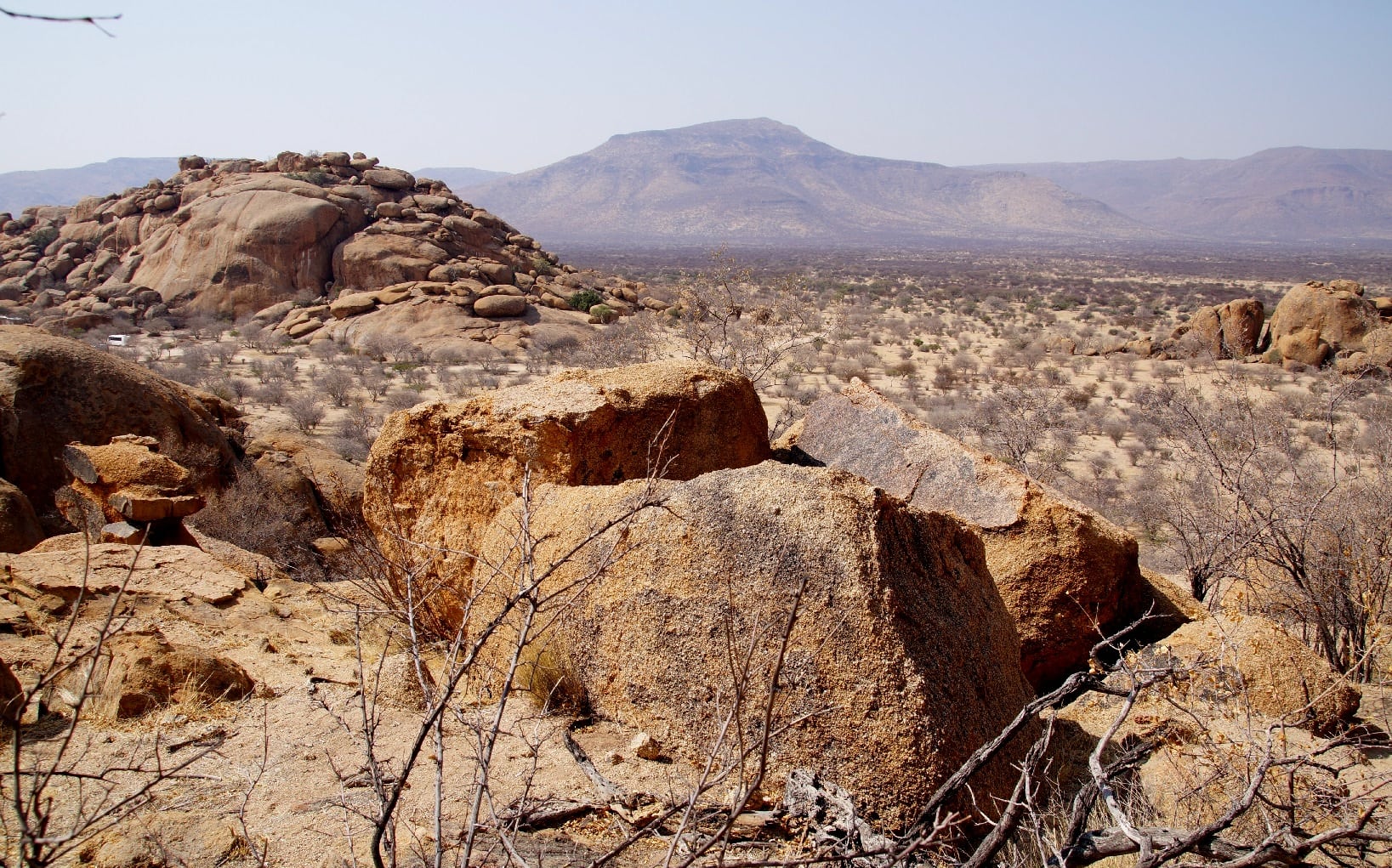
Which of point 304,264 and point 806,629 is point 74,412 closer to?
point 806,629

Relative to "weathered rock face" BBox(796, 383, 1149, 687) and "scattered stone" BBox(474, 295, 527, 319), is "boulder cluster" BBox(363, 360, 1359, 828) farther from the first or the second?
"scattered stone" BBox(474, 295, 527, 319)

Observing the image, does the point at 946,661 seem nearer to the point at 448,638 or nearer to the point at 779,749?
the point at 779,749

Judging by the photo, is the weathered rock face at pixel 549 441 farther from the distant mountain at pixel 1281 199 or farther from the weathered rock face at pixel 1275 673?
the distant mountain at pixel 1281 199

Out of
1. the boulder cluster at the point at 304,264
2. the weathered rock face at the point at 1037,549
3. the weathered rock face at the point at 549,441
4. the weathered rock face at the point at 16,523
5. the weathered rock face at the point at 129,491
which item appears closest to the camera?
the weathered rock face at the point at 1037,549

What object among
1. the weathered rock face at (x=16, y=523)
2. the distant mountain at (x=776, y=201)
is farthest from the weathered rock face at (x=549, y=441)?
the distant mountain at (x=776, y=201)

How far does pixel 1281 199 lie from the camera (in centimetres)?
16250

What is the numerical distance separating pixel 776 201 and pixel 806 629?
149 m

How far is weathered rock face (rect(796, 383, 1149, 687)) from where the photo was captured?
4.11m

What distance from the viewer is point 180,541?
659 centimetres

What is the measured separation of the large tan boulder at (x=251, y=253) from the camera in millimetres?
26266

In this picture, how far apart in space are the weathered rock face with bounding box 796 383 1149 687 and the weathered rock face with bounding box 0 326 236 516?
6734 millimetres

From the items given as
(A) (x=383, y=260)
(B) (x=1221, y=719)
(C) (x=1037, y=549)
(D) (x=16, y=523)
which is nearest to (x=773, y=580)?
(C) (x=1037, y=549)

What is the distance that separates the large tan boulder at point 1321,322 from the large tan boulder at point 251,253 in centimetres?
2614

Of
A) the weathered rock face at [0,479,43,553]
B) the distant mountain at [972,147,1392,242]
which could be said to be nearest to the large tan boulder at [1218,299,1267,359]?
the weathered rock face at [0,479,43,553]
